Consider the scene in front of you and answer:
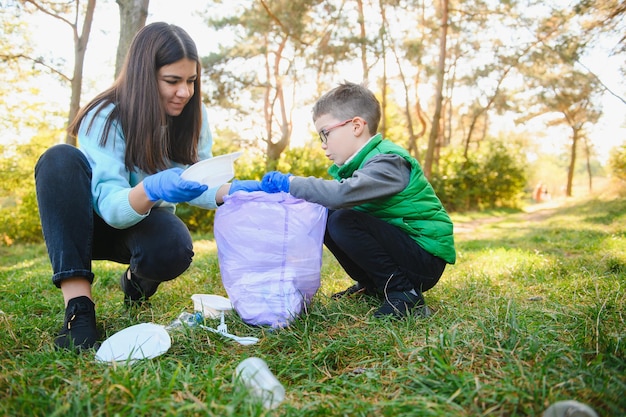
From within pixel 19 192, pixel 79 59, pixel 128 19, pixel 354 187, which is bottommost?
pixel 19 192

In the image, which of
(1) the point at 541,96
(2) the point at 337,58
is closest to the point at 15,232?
(2) the point at 337,58

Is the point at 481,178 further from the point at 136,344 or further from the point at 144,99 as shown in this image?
the point at 136,344

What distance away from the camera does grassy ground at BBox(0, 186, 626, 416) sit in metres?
1.08

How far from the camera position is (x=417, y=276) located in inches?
81.3

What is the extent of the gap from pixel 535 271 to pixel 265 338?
187cm

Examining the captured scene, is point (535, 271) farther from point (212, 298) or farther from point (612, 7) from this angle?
point (612, 7)

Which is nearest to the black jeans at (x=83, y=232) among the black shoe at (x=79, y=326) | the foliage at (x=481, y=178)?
the black shoe at (x=79, y=326)

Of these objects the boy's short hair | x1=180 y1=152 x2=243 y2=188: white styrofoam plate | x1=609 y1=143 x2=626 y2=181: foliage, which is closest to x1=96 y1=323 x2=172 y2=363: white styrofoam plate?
x1=180 y1=152 x2=243 y2=188: white styrofoam plate

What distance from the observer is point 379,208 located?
6.88 ft

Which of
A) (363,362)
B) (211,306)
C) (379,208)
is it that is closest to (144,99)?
(211,306)

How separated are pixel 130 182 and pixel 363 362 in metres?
1.26

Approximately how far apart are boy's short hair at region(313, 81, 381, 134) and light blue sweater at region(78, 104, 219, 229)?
901 millimetres

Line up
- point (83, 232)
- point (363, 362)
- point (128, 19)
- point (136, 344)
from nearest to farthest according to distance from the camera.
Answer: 1. point (363, 362)
2. point (136, 344)
3. point (83, 232)
4. point (128, 19)

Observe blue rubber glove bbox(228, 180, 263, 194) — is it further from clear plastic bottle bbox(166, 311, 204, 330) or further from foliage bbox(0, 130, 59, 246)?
foliage bbox(0, 130, 59, 246)
